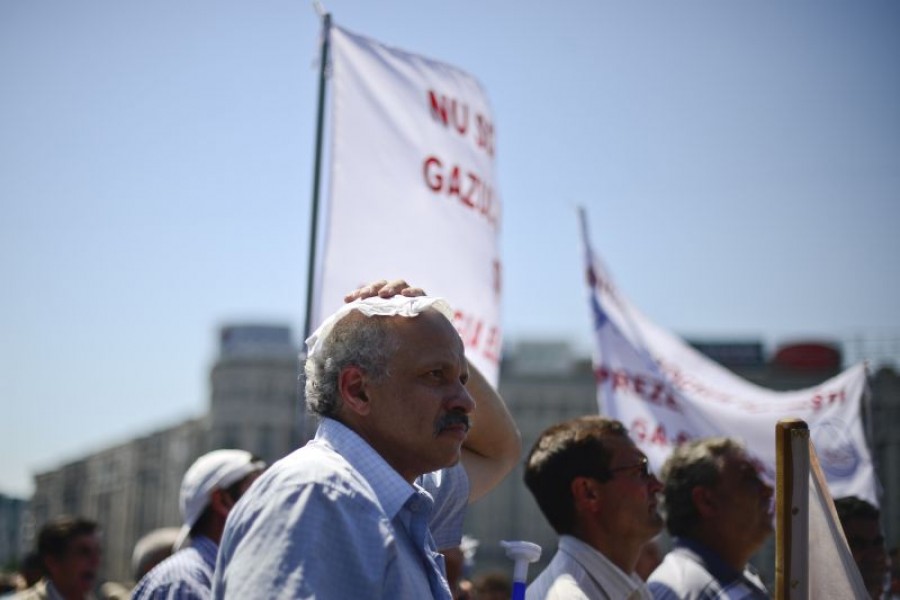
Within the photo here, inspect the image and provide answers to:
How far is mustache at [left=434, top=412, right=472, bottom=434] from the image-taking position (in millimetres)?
2566

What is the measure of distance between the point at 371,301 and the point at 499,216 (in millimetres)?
4044

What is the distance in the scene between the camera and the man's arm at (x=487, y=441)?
3465 millimetres

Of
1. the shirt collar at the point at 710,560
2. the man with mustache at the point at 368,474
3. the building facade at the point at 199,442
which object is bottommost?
the building facade at the point at 199,442

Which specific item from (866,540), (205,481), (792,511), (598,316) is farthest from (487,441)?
(598,316)

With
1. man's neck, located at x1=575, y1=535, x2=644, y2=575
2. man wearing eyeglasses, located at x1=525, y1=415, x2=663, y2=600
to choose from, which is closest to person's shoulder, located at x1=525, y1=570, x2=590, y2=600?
man wearing eyeglasses, located at x1=525, y1=415, x2=663, y2=600

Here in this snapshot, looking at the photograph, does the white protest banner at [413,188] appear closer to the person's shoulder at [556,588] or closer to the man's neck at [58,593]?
the person's shoulder at [556,588]

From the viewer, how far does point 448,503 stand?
3232 mm

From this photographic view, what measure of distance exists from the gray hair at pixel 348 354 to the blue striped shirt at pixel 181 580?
4.82 feet

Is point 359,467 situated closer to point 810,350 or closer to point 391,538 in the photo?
point 391,538

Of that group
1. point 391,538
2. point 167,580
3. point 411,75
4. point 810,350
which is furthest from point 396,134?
point 810,350

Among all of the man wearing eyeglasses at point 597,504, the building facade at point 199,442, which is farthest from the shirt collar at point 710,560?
the building facade at point 199,442

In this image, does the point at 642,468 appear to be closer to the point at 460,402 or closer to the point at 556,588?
the point at 556,588

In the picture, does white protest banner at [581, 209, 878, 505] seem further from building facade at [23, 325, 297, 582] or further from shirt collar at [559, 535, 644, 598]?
building facade at [23, 325, 297, 582]

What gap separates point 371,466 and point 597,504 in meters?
1.72
